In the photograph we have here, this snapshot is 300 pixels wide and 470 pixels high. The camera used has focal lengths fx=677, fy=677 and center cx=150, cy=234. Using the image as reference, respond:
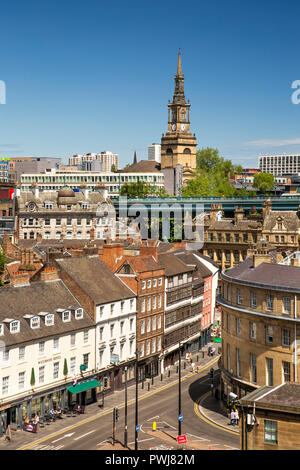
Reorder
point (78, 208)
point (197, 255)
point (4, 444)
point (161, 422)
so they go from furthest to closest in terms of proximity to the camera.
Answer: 1. point (78, 208)
2. point (197, 255)
3. point (161, 422)
4. point (4, 444)

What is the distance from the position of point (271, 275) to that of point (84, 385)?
19.4m

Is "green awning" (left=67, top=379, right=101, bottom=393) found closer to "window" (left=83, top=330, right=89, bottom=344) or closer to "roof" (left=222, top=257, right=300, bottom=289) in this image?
"window" (left=83, top=330, right=89, bottom=344)

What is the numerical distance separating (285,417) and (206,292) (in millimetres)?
58744

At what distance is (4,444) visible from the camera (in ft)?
164

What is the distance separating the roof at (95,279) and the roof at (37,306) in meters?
1.60

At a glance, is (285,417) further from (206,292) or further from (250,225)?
(250,225)

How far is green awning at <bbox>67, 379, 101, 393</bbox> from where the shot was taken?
59.1 meters

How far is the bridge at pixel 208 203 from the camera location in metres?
149

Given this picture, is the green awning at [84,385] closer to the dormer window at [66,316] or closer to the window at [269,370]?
the dormer window at [66,316]

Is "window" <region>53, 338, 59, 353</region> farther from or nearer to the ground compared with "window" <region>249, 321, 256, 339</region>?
nearer to the ground

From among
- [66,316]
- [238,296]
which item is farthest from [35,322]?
[238,296]

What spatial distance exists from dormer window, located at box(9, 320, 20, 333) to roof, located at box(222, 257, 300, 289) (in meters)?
18.9

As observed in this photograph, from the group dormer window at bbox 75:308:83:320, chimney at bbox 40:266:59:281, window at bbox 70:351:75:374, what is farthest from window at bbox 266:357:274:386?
chimney at bbox 40:266:59:281
